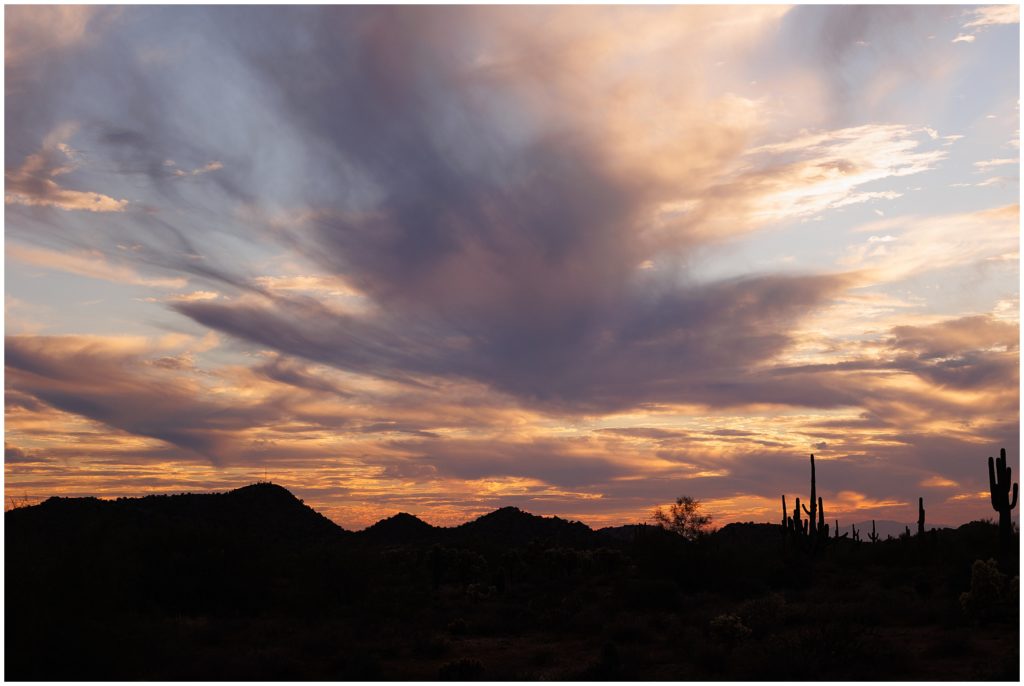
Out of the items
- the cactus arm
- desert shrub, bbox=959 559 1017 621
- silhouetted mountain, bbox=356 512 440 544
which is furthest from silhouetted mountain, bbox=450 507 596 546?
desert shrub, bbox=959 559 1017 621

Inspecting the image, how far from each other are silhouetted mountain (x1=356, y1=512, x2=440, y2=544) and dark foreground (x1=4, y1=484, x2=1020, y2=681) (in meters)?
54.1

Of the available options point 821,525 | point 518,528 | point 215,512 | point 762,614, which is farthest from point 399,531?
point 762,614

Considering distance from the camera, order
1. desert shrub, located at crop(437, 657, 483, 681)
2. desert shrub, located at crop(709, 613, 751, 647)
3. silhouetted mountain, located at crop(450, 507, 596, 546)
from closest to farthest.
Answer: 1. desert shrub, located at crop(437, 657, 483, 681)
2. desert shrub, located at crop(709, 613, 751, 647)
3. silhouetted mountain, located at crop(450, 507, 596, 546)

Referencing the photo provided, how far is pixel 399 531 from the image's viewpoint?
4181 inches

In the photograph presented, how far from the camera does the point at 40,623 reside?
643 inches

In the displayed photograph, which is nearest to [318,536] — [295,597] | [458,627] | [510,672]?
[295,597]

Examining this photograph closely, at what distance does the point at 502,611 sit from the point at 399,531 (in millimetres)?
77750

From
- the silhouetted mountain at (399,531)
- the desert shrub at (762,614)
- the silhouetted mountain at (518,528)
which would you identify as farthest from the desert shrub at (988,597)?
the silhouetted mountain at (399,531)

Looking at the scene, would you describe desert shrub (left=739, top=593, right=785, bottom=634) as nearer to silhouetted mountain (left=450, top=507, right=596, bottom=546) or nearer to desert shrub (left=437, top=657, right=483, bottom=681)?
desert shrub (left=437, top=657, right=483, bottom=681)

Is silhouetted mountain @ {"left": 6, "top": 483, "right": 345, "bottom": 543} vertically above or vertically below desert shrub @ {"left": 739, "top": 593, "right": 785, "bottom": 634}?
above

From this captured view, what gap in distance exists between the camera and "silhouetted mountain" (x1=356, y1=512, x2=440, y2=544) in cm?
10238

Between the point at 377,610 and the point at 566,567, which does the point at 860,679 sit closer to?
the point at 377,610

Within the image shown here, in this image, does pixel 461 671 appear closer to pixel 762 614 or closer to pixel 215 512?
pixel 762 614

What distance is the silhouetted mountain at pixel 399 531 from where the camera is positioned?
336 ft
